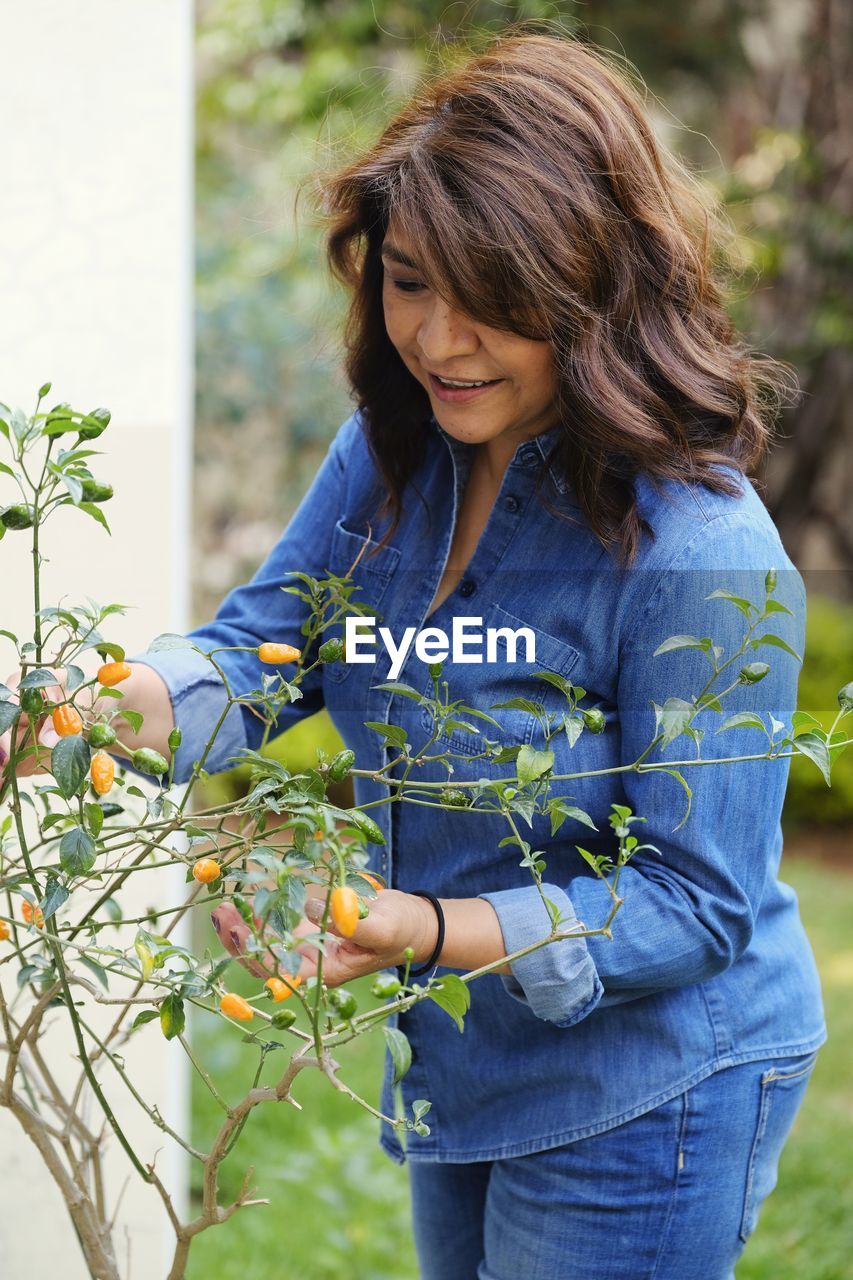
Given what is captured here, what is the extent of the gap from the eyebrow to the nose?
0.10ft

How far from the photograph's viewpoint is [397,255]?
1065 mm

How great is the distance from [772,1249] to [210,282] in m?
3.18

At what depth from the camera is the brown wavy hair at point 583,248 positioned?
1.01 m

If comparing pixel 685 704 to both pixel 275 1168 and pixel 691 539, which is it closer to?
pixel 691 539

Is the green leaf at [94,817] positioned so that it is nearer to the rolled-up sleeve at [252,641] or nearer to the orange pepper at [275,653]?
the orange pepper at [275,653]

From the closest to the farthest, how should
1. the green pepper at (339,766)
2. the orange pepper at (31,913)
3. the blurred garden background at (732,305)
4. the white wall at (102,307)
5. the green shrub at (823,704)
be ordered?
the green pepper at (339,766), the orange pepper at (31,913), the white wall at (102,307), the blurred garden background at (732,305), the green shrub at (823,704)

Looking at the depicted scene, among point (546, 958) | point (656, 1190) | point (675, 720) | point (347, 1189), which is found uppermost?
point (675, 720)

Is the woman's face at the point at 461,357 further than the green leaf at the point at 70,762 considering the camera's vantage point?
Yes

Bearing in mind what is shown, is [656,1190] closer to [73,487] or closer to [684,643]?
[684,643]

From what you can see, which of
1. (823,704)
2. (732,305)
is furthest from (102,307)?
(823,704)

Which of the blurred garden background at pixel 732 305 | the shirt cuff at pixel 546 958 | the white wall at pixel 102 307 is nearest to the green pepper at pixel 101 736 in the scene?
the shirt cuff at pixel 546 958

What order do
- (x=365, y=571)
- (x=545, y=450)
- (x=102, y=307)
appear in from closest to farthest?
(x=545, y=450) → (x=365, y=571) → (x=102, y=307)

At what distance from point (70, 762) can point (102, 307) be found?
0.92 meters

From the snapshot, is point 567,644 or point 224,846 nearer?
point 224,846
